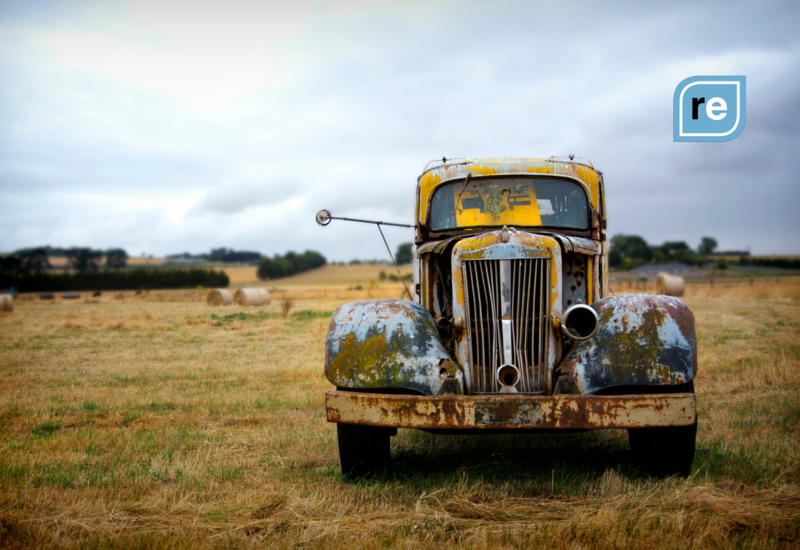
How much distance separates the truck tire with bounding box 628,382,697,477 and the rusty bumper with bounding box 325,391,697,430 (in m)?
0.23

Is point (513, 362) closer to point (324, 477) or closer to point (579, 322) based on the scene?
point (579, 322)

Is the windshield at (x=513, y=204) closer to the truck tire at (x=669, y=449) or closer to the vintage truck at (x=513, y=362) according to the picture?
the vintage truck at (x=513, y=362)

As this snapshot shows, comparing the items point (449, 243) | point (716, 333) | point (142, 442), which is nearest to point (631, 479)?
point (449, 243)

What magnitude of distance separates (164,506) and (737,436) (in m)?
4.59

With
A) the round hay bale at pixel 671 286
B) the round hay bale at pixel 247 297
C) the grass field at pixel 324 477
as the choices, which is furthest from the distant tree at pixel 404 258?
the round hay bale at pixel 671 286

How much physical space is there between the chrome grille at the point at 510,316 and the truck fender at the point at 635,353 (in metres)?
0.22

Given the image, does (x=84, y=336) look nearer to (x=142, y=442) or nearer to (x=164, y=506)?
(x=142, y=442)

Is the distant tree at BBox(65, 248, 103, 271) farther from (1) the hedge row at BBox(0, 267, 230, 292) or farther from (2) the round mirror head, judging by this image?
(2) the round mirror head

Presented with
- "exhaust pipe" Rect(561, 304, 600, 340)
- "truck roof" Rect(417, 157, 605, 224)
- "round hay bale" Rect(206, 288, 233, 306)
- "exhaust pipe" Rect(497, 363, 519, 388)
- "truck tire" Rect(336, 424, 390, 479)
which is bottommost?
"truck tire" Rect(336, 424, 390, 479)

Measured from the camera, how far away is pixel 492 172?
5.61m

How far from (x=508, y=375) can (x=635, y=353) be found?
81 centimetres

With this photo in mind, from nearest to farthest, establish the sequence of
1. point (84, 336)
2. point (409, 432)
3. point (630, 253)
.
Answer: point (409, 432) → point (84, 336) → point (630, 253)

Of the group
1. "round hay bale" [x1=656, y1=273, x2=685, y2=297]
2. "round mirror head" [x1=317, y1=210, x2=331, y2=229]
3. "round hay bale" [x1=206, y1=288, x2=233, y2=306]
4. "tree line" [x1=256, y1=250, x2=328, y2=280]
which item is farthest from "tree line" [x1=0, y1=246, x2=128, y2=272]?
"round mirror head" [x1=317, y1=210, x2=331, y2=229]

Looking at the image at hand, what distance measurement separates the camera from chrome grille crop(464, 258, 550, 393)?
170 inches
